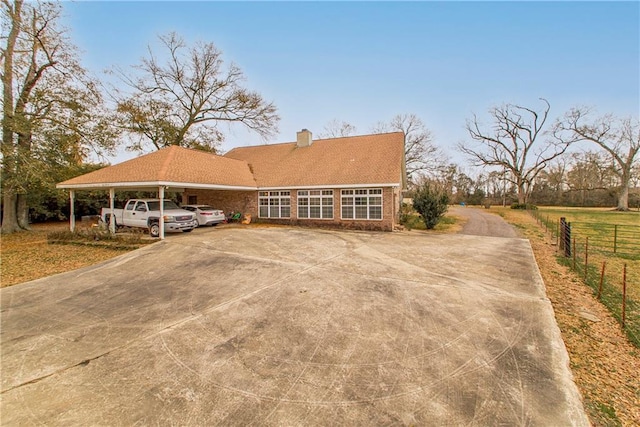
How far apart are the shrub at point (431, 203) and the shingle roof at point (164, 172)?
38.8ft

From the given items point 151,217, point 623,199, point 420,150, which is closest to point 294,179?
point 151,217

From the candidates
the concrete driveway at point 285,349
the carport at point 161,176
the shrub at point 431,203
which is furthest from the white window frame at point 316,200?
the concrete driveway at point 285,349

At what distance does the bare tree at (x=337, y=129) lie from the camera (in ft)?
132

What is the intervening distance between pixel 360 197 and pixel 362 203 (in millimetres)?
395

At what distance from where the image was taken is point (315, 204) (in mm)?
18234

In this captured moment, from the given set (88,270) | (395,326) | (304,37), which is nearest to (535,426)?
(395,326)

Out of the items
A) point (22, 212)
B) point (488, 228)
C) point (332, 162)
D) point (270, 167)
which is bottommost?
point (488, 228)

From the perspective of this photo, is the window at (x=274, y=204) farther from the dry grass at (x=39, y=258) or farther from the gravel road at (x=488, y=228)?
the gravel road at (x=488, y=228)

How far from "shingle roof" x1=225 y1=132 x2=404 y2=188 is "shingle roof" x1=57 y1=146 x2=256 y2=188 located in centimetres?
357

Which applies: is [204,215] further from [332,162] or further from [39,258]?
[332,162]

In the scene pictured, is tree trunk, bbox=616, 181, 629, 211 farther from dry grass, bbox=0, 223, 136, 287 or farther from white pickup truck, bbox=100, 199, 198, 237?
dry grass, bbox=0, 223, 136, 287

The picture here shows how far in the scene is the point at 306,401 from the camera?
3.05 m

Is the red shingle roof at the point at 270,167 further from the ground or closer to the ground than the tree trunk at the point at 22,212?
further from the ground

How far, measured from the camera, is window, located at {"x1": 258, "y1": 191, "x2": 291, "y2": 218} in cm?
1919
